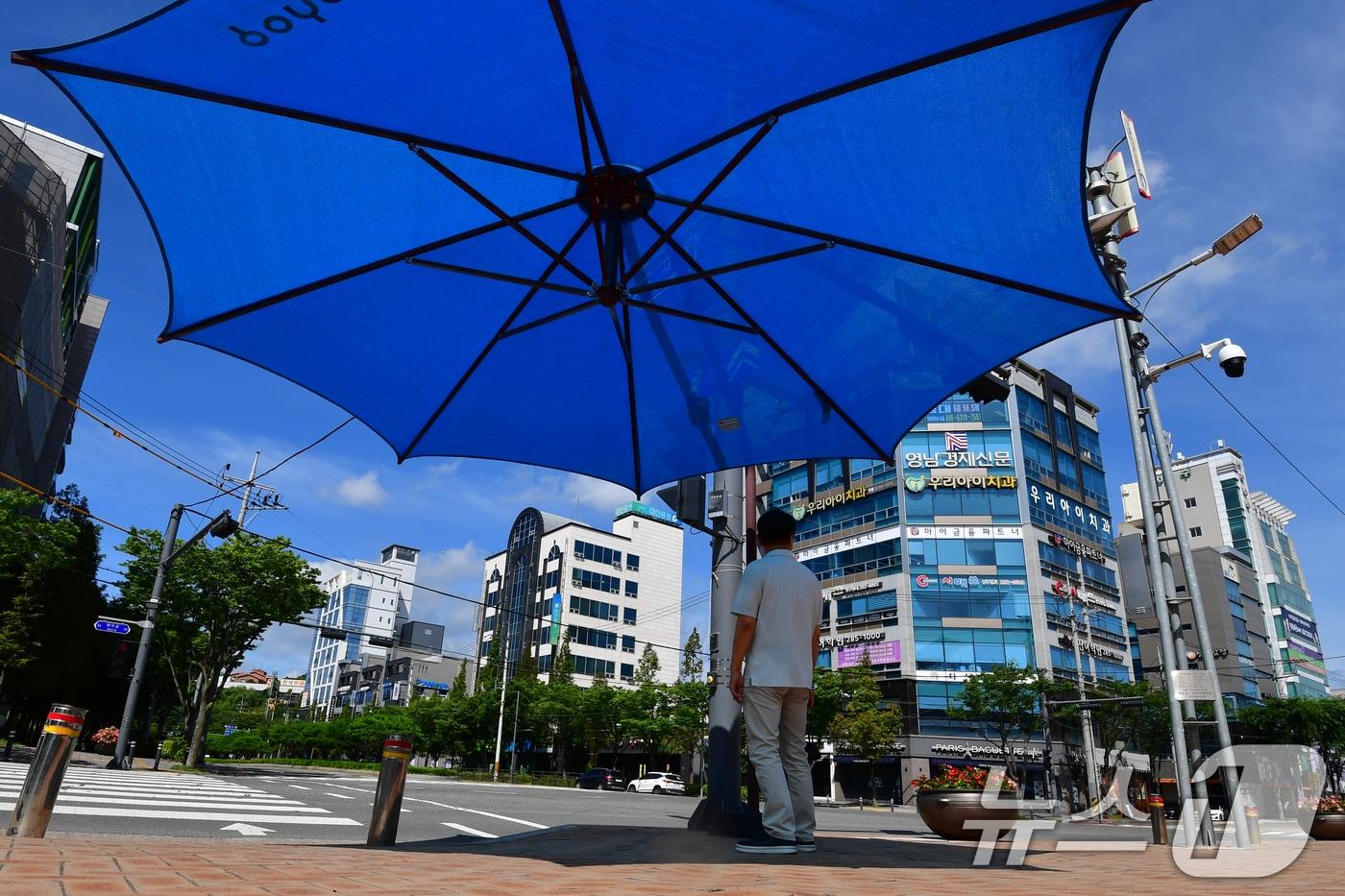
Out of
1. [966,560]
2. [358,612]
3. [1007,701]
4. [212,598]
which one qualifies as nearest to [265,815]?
[212,598]

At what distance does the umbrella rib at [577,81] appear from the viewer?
3496mm

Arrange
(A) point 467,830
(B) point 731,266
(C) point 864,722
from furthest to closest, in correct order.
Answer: (C) point 864,722 → (A) point 467,830 → (B) point 731,266

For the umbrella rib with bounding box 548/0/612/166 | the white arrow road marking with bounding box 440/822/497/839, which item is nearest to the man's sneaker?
the umbrella rib with bounding box 548/0/612/166

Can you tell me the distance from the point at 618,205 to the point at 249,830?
7257 mm

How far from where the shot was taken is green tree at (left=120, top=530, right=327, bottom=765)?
2656 centimetres

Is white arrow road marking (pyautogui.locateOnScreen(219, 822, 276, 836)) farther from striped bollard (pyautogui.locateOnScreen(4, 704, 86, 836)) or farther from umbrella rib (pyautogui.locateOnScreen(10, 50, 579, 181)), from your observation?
umbrella rib (pyautogui.locateOnScreen(10, 50, 579, 181))

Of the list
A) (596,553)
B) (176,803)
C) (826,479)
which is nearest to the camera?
(176,803)

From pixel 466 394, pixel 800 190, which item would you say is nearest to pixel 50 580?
pixel 466 394

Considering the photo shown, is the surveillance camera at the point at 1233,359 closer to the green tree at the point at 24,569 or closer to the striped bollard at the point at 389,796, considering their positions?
the striped bollard at the point at 389,796

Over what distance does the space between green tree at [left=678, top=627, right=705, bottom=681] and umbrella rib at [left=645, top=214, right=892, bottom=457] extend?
4648 cm

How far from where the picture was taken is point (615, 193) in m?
4.57

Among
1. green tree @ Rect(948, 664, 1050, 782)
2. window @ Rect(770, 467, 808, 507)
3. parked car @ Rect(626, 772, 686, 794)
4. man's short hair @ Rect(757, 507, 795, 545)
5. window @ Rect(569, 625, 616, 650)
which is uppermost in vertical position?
window @ Rect(770, 467, 808, 507)

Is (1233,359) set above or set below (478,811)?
above

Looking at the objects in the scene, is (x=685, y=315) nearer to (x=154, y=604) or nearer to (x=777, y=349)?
(x=777, y=349)
